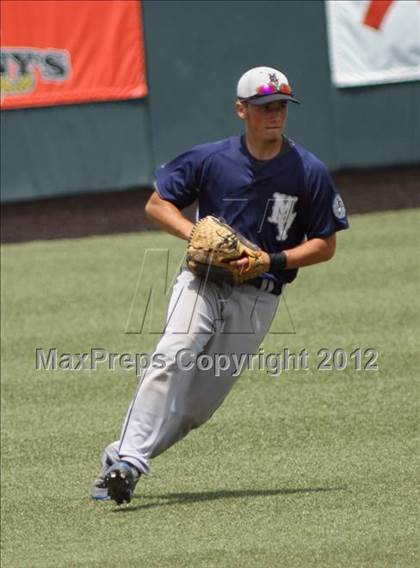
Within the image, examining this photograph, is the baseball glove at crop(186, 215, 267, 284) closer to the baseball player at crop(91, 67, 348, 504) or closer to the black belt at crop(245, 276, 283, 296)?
the baseball player at crop(91, 67, 348, 504)

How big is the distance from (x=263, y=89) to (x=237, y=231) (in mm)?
634

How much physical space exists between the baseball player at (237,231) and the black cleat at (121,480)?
0.04 meters

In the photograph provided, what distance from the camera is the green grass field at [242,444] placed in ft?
18.0

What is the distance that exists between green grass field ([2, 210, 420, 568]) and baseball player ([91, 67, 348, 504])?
0.36 metres

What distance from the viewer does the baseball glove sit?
5629 mm

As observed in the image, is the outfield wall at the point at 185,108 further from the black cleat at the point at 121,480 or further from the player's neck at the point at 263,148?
the black cleat at the point at 121,480

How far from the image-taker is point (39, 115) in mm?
12094

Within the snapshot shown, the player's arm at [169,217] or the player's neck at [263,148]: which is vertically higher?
the player's neck at [263,148]

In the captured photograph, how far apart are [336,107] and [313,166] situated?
6.46 meters

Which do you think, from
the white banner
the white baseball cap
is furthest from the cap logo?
the white banner

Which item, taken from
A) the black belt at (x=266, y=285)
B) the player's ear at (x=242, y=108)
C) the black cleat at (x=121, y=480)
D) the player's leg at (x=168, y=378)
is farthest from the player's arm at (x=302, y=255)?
the black cleat at (x=121, y=480)

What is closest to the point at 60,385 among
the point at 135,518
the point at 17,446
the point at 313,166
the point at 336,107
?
the point at 17,446

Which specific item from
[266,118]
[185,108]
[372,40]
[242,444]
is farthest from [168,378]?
[372,40]

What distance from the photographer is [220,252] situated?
5.61 meters
